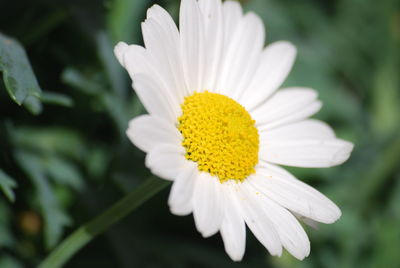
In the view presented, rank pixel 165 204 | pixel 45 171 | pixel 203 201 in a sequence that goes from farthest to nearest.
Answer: pixel 165 204 → pixel 45 171 → pixel 203 201

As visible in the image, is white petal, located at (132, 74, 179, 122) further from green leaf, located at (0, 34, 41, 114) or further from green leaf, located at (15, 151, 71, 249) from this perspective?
green leaf, located at (15, 151, 71, 249)

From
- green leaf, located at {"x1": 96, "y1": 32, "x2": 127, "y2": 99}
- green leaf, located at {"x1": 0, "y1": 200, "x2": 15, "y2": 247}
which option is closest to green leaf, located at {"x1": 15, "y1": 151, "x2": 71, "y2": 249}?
green leaf, located at {"x1": 0, "y1": 200, "x2": 15, "y2": 247}

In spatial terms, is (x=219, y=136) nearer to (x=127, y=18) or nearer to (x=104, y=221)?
(x=104, y=221)

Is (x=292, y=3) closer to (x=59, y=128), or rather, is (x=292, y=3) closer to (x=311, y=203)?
(x=59, y=128)

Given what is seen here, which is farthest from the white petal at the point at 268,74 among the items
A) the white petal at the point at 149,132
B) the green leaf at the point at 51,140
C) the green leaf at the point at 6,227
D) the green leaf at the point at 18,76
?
the green leaf at the point at 6,227

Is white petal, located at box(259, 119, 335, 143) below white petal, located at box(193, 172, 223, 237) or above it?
below

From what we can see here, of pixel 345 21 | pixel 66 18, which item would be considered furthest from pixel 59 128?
pixel 345 21

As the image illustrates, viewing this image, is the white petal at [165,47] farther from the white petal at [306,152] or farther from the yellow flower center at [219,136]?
the white petal at [306,152]
